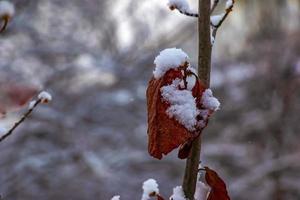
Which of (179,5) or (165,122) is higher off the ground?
(179,5)

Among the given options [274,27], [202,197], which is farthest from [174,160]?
[202,197]

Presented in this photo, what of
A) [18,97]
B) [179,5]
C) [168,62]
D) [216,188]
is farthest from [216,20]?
[18,97]

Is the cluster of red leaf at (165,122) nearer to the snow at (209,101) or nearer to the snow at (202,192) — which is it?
the snow at (209,101)

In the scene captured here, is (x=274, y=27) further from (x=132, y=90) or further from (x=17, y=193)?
(x=17, y=193)

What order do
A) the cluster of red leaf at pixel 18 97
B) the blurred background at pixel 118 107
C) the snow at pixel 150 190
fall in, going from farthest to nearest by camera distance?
the blurred background at pixel 118 107
the cluster of red leaf at pixel 18 97
the snow at pixel 150 190

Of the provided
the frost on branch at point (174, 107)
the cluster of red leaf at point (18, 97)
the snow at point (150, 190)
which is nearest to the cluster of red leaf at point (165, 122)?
the frost on branch at point (174, 107)

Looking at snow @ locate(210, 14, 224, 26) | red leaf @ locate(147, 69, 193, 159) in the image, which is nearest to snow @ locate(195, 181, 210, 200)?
red leaf @ locate(147, 69, 193, 159)

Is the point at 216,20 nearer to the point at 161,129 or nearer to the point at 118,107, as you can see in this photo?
the point at 161,129
